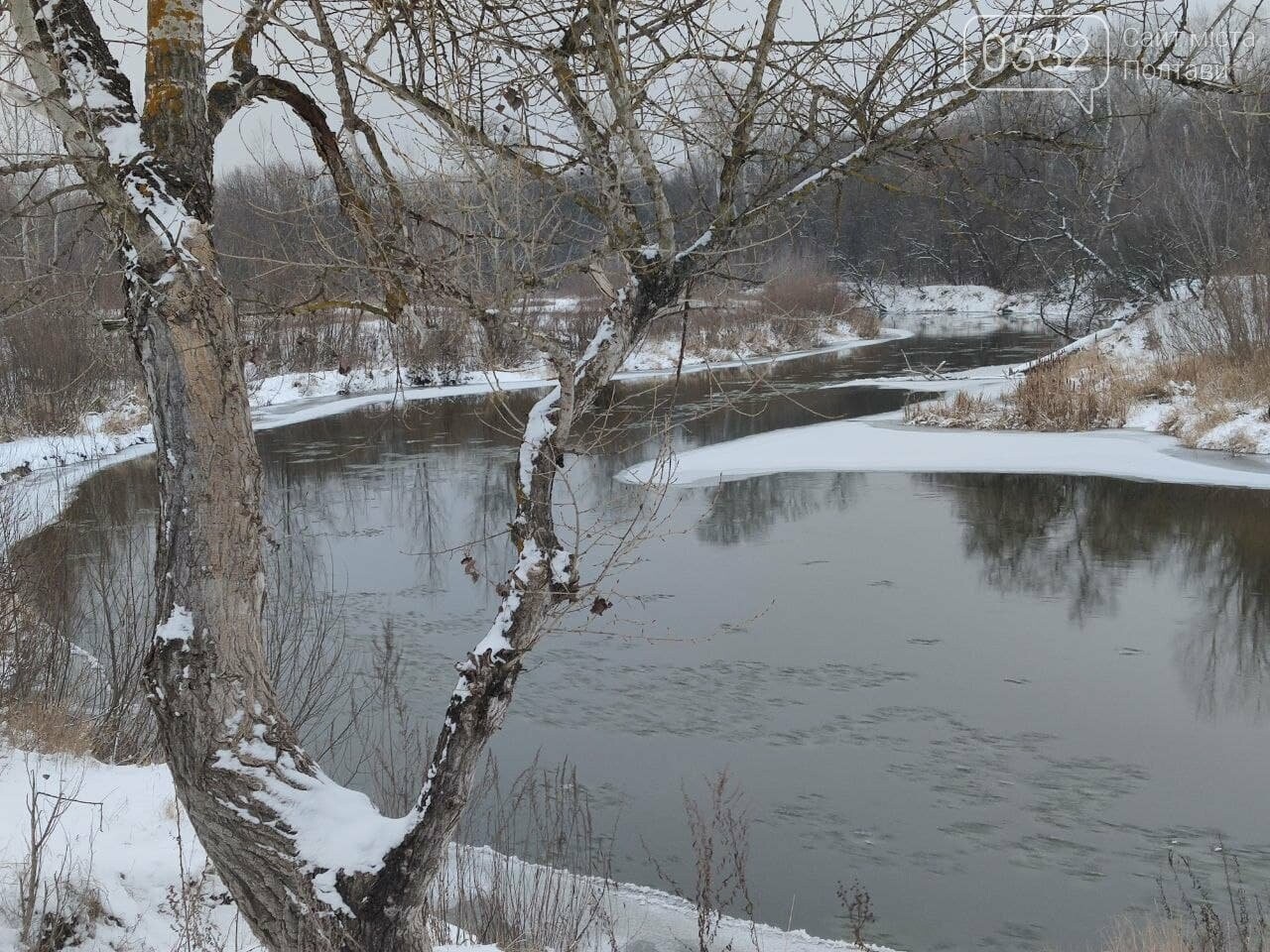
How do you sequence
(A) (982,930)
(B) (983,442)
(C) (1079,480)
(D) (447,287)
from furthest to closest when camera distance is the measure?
(B) (983,442)
(C) (1079,480)
(A) (982,930)
(D) (447,287)

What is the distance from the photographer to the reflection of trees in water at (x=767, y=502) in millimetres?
12055

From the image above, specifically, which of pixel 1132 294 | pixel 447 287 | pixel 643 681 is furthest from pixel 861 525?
pixel 1132 294

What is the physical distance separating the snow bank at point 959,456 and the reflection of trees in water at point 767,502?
0.44 m

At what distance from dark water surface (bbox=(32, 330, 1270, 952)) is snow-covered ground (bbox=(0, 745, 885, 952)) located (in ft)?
1.53

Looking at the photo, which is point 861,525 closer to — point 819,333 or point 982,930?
point 982,930

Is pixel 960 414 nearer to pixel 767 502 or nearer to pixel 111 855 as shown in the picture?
pixel 767 502

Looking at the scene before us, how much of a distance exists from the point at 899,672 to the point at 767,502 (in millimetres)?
5779

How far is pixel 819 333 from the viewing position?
3494 centimetres

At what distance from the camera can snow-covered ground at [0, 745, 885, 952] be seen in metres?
4.01

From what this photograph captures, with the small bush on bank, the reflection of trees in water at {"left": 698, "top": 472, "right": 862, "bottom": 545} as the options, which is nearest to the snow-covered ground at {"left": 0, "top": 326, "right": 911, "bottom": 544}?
the small bush on bank

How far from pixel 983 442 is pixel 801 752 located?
11.5 metres

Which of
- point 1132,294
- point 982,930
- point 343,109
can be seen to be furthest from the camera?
point 1132,294

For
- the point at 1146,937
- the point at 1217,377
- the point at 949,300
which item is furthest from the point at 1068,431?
the point at 949,300
